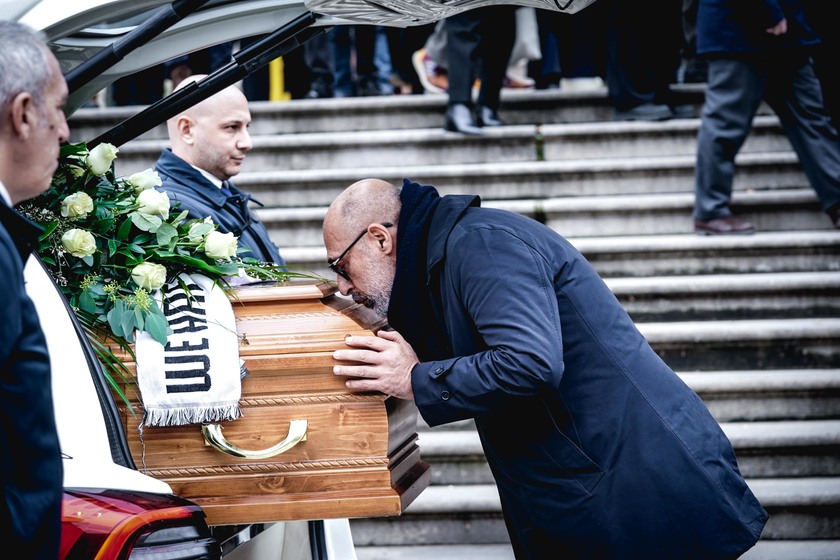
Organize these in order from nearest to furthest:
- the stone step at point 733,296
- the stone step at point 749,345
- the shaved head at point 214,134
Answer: the shaved head at point 214,134, the stone step at point 749,345, the stone step at point 733,296

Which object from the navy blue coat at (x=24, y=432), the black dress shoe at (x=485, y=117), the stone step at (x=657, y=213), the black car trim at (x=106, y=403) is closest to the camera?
the navy blue coat at (x=24, y=432)

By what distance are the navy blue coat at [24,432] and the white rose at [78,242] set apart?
78 cm

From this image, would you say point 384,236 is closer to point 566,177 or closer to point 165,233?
point 165,233

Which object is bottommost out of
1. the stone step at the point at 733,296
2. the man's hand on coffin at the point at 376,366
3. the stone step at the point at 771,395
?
the stone step at the point at 771,395

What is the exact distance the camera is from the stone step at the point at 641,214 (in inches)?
237

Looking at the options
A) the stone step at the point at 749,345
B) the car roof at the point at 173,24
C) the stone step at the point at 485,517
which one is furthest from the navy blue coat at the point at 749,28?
the car roof at the point at 173,24

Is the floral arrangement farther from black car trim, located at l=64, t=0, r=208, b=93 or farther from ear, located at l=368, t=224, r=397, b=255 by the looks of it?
ear, located at l=368, t=224, r=397, b=255

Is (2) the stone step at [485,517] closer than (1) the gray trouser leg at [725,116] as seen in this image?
Yes

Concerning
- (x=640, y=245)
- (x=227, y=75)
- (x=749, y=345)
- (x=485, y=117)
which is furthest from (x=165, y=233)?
(x=485, y=117)

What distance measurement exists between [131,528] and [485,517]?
3.05 m

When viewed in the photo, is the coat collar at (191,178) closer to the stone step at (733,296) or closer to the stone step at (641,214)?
the stone step at (641,214)

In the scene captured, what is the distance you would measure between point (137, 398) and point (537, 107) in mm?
5207

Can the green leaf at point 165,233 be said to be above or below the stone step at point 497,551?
above

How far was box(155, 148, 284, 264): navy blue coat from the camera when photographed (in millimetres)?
3725
